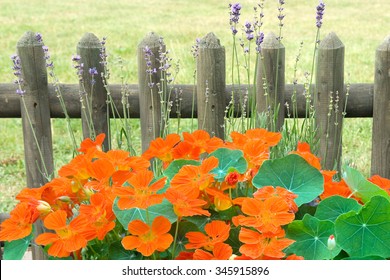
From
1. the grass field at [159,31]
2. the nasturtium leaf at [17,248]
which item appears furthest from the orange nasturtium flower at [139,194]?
the grass field at [159,31]

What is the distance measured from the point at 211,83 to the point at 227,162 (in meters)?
1.37

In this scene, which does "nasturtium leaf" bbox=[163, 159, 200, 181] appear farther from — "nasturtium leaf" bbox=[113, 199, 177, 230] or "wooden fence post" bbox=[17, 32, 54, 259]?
"wooden fence post" bbox=[17, 32, 54, 259]

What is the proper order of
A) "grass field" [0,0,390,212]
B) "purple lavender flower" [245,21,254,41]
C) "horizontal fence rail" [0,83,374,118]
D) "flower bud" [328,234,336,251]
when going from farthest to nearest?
"grass field" [0,0,390,212] < "horizontal fence rail" [0,83,374,118] < "purple lavender flower" [245,21,254,41] < "flower bud" [328,234,336,251]

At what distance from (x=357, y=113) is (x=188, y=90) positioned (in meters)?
0.73

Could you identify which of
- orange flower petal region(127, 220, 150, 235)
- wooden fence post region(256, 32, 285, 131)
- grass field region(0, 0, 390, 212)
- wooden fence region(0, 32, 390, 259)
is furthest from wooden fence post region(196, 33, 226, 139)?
grass field region(0, 0, 390, 212)

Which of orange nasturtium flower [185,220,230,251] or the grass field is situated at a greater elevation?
the grass field

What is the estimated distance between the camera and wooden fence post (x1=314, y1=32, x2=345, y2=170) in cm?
268

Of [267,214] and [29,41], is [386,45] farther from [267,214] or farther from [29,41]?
[267,214]

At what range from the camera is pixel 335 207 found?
1280 mm

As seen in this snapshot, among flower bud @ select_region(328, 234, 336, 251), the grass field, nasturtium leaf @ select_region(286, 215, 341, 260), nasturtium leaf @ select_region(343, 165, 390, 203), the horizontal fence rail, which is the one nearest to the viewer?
flower bud @ select_region(328, 234, 336, 251)

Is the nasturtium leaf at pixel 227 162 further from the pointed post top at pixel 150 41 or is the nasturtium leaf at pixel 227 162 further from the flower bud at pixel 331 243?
the pointed post top at pixel 150 41

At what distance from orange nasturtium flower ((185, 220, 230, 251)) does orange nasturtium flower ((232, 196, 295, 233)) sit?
1.8 inches

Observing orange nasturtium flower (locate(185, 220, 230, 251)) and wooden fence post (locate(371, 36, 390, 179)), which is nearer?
orange nasturtium flower (locate(185, 220, 230, 251))

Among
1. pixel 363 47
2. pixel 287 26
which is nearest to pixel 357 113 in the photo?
pixel 363 47
